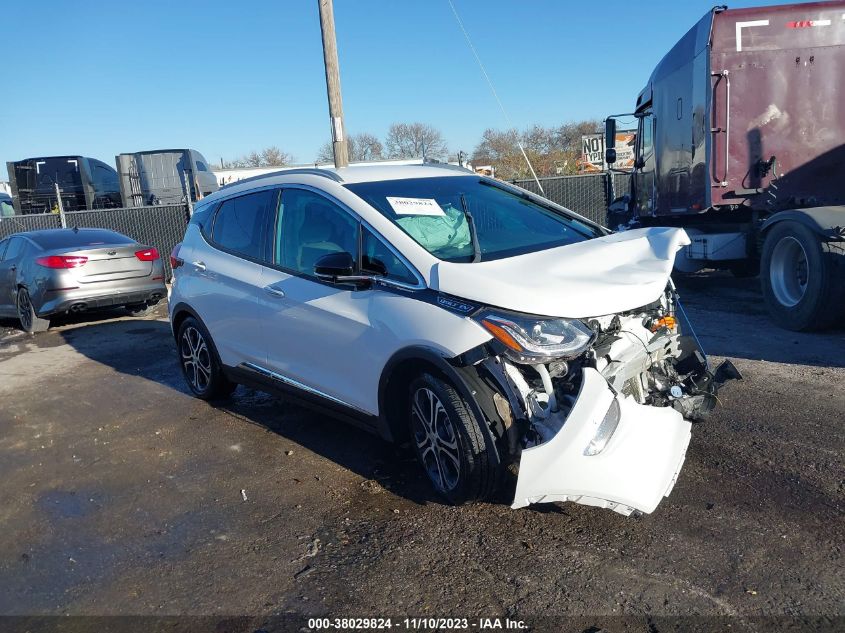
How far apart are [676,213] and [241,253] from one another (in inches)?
270

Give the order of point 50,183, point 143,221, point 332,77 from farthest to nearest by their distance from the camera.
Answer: point 50,183 → point 143,221 → point 332,77

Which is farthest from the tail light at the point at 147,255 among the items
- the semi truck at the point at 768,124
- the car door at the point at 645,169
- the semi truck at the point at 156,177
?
the semi truck at the point at 156,177

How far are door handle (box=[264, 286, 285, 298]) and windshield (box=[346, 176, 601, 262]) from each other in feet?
2.69

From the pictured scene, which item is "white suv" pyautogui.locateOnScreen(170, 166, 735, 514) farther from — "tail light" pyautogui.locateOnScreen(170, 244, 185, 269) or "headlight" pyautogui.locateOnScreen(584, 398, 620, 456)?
"tail light" pyautogui.locateOnScreen(170, 244, 185, 269)

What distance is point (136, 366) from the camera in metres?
7.71

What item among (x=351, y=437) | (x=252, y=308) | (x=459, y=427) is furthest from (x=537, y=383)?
(x=252, y=308)

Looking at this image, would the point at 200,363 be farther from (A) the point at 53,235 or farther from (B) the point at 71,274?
(A) the point at 53,235

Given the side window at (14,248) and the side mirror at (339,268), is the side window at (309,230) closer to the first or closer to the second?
the side mirror at (339,268)

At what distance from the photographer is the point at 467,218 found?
4.29 m

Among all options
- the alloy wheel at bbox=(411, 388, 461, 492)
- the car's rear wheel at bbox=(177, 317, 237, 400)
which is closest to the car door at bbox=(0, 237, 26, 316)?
the car's rear wheel at bbox=(177, 317, 237, 400)

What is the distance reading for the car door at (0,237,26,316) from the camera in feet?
34.6

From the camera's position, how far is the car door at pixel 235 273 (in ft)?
16.3

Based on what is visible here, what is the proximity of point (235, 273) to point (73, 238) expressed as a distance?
650cm

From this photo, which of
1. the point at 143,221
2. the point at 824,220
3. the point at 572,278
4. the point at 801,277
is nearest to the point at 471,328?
the point at 572,278
